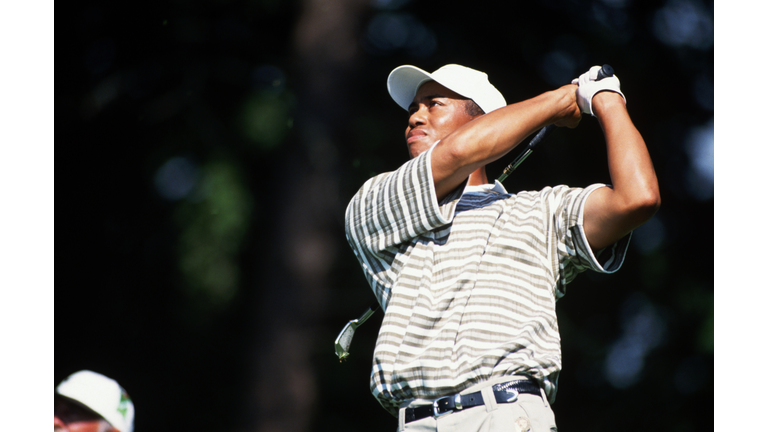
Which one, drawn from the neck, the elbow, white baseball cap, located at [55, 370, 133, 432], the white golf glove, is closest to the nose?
the neck

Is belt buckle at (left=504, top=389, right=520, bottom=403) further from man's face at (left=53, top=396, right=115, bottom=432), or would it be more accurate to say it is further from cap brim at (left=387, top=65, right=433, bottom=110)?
cap brim at (left=387, top=65, right=433, bottom=110)

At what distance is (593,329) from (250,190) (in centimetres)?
405

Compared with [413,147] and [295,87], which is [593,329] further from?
[413,147]

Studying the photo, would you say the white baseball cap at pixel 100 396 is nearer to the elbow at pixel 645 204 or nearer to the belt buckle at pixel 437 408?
the belt buckle at pixel 437 408

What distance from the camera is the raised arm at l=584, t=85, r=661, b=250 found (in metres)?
1.88

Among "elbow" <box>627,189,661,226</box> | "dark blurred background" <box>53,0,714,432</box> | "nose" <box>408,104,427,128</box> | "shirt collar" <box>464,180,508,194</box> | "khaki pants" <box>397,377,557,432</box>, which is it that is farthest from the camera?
"dark blurred background" <box>53,0,714,432</box>

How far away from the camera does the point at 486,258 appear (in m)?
1.95

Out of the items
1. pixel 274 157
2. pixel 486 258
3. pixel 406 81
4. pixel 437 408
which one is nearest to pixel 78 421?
pixel 437 408

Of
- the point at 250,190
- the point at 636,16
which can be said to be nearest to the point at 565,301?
the point at 636,16

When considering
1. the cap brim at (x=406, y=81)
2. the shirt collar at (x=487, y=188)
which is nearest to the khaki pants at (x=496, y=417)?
the shirt collar at (x=487, y=188)

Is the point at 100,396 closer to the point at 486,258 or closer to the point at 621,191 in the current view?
the point at 486,258

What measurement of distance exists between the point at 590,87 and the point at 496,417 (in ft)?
3.47

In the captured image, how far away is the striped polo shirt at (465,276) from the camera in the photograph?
5.90 ft

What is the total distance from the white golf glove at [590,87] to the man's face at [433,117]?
1.87 ft
